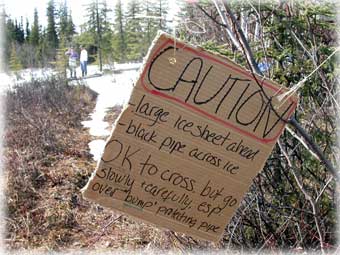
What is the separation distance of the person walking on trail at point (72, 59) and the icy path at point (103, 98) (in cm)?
37

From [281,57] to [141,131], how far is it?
34.2 inches

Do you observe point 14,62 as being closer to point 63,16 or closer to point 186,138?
point 63,16

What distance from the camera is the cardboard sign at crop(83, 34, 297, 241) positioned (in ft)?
3.67

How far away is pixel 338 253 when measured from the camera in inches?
57.4

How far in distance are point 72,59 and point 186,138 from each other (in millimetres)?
9755

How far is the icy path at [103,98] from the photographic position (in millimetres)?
5848

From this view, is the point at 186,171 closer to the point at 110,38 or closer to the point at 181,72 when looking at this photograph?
the point at 181,72

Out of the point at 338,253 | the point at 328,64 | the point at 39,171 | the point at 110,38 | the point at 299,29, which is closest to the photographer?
the point at 338,253

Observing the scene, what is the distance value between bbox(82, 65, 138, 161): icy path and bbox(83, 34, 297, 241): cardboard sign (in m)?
3.76

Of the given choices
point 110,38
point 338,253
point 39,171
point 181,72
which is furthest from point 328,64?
point 110,38

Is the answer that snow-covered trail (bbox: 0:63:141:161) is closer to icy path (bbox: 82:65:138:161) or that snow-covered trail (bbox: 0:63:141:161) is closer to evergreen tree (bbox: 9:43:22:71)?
icy path (bbox: 82:65:138:161)

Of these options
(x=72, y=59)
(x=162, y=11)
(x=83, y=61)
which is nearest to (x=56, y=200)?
(x=162, y=11)

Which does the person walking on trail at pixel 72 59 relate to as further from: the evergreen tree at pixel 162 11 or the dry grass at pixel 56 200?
the evergreen tree at pixel 162 11

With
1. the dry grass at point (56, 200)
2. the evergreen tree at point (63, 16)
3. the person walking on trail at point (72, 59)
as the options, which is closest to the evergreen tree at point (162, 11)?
the dry grass at point (56, 200)
